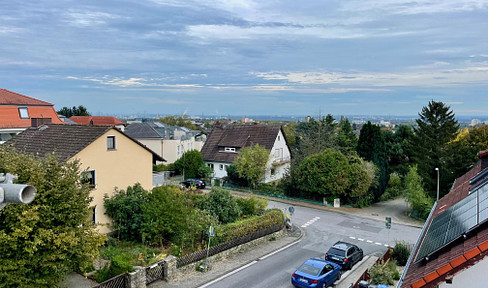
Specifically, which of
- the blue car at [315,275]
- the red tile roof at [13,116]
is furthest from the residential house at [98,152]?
the red tile roof at [13,116]

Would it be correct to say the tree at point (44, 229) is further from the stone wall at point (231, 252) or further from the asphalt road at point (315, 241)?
the asphalt road at point (315, 241)

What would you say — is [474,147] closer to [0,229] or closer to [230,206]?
[230,206]

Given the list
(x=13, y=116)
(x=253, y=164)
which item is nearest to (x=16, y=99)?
(x=13, y=116)

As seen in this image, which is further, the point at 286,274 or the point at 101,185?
the point at 101,185

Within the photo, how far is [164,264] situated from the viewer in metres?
16.8

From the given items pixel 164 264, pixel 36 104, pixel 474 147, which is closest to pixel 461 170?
pixel 474 147

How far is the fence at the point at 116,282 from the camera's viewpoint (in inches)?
573

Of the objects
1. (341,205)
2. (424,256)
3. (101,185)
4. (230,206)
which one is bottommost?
(341,205)

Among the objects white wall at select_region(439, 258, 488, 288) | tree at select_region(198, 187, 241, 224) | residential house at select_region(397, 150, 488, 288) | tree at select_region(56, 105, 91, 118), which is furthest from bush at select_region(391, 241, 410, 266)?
tree at select_region(56, 105, 91, 118)

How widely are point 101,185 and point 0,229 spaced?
9936 mm

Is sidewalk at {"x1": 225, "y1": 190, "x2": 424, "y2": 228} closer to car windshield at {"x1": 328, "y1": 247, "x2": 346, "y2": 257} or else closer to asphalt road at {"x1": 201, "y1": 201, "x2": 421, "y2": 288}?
asphalt road at {"x1": 201, "y1": 201, "x2": 421, "y2": 288}

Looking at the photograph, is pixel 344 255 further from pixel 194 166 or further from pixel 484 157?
pixel 194 166

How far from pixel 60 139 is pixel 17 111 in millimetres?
20705

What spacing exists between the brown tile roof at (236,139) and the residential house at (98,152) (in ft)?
70.3
